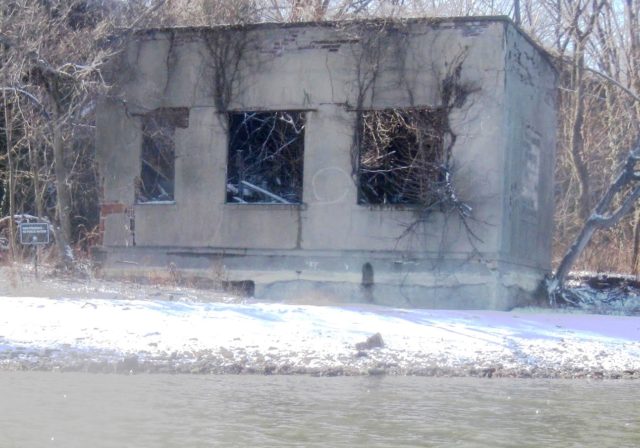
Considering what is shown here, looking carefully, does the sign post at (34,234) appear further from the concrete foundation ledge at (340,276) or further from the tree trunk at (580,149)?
the tree trunk at (580,149)

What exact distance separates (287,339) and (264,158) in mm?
5982

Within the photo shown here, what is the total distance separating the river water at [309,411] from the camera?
317 inches

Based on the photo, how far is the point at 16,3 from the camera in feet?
57.8

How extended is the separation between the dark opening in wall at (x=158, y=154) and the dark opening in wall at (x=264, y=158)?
3.57ft

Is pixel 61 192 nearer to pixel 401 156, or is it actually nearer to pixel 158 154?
pixel 158 154

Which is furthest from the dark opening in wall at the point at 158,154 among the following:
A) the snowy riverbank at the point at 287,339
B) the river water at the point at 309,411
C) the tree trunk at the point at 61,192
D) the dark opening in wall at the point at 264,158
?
the river water at the point at 309,411

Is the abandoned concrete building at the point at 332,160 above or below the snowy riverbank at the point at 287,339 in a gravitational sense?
above

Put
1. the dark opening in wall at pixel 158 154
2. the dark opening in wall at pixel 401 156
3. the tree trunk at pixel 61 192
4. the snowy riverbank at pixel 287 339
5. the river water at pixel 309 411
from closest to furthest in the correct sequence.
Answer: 1. the river water at pixel 309 411
2. the snowy riverbank at pixel 287 339
3. the dark opening in wall at pixel 401 156
4. the tree trunk at pixel 61 192
5. the dark opening in wall at pixel 158 154

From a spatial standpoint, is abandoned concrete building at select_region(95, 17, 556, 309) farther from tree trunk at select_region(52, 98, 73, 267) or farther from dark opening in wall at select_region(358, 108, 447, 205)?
tree trunk at select_region(52, 98, 73, 267)

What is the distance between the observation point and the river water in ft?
26.5

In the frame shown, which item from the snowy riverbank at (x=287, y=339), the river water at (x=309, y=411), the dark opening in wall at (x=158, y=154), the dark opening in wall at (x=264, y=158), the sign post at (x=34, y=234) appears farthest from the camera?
the dark opening in wall at (x=158, y=154)

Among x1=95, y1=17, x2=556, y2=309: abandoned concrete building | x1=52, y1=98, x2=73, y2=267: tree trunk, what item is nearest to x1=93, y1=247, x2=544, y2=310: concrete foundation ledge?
x1=95, y1=17, x2=556, y2=309: abandoned concrete building

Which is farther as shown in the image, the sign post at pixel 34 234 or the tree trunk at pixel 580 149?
the tree trunk at pixel 580 149

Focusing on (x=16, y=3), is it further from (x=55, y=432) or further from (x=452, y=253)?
(x=55, y=432)
